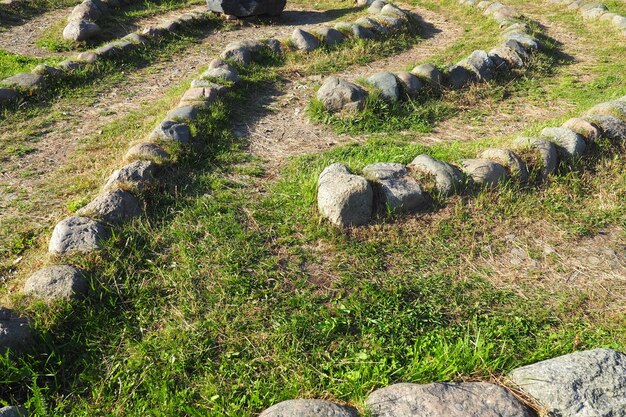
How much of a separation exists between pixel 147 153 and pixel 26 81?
2.73 meters

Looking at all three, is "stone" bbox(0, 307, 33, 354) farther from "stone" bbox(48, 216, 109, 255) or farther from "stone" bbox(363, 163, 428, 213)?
"stone" bbox(363, 163, 428, 213)

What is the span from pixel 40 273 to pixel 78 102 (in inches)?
140

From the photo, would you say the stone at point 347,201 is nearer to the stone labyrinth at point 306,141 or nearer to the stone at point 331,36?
the stone labyrinth at point 306,141

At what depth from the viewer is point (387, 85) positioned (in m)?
5.84

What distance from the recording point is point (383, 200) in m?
3.89

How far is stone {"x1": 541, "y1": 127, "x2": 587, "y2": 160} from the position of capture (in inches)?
176

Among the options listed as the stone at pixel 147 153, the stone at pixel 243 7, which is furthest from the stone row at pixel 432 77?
the stone at pixel 243 7

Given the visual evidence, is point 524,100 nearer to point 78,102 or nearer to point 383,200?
point 383,200

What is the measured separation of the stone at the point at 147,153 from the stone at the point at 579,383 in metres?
3.08

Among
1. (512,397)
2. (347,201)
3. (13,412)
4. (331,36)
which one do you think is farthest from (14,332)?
(331,36)

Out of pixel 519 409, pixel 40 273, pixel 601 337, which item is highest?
pixel 40 273

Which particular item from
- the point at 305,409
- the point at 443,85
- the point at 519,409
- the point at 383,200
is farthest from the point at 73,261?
the point at 443,85

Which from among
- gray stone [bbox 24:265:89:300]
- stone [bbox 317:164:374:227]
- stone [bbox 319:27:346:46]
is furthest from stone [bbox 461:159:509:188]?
stone [bbox 319:27:346:46]

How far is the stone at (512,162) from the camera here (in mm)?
4207
